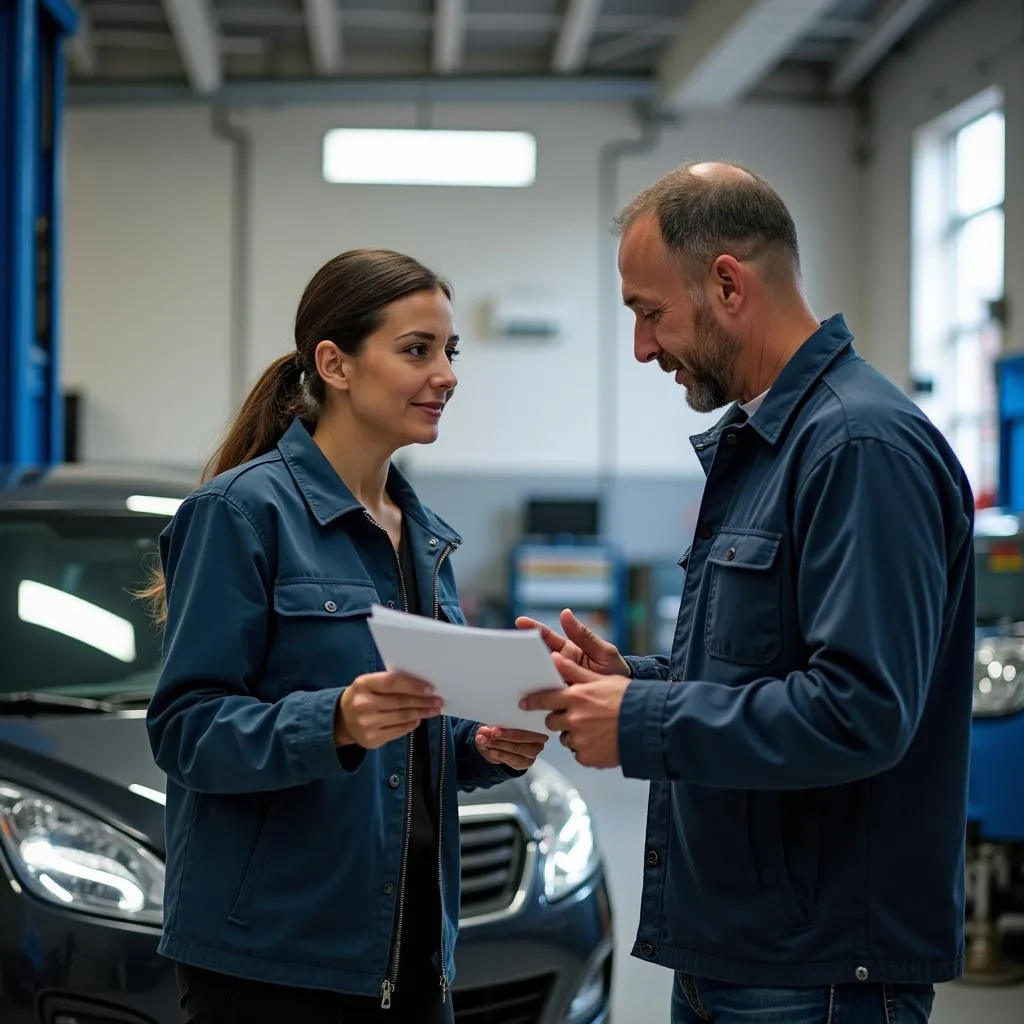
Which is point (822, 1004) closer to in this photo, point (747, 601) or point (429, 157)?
point (747, 601)

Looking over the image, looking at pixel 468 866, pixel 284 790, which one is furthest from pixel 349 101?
pixel 284 790

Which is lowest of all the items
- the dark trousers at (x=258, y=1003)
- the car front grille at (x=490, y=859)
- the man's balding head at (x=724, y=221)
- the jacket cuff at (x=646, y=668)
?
the car front grille at (x=490, y=859)

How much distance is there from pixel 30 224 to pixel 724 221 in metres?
4.58

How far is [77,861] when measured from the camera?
7.20 ft

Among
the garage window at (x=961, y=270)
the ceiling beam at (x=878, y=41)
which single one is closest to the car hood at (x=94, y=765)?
the garage window at (x=961, y=270)

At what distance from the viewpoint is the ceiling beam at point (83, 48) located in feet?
31.6

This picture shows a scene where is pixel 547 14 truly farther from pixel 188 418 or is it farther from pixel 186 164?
pixel 188 418

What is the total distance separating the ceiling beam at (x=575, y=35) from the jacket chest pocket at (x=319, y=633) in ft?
26.0

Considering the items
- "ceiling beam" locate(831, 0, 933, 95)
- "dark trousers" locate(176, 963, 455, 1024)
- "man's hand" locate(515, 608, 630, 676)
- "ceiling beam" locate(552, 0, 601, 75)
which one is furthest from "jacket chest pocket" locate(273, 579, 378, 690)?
"ceiling beam" locate(831, 0, 933, 95)

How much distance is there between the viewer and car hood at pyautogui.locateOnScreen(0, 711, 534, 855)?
7.37ft

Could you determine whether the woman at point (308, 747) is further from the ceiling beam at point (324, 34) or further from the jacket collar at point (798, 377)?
the ceiling beam at point (324, 34)

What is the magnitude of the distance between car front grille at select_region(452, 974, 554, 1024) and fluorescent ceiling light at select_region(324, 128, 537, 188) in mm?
8991

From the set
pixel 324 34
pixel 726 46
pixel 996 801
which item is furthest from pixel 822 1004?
pixel 324 34

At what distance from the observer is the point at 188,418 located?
35.1 ft
